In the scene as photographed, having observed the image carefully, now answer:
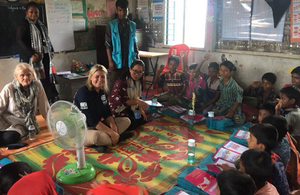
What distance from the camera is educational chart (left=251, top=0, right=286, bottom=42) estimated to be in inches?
151

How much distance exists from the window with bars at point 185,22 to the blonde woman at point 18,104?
2.97 metres

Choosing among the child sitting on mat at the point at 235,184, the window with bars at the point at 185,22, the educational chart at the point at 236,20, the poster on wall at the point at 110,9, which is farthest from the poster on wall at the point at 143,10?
the child sitting on mat at the point at 235,184

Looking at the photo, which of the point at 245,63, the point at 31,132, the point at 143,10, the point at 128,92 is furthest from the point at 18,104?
the point at 143,10

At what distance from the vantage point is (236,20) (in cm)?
421

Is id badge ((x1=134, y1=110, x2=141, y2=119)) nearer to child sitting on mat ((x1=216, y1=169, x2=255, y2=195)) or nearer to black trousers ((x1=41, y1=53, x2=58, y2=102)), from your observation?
black trousers ((x1=41, y1=53, x2=58, y2=102))

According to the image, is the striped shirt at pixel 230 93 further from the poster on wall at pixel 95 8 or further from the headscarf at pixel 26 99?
the poster on wall at pixel 95 8

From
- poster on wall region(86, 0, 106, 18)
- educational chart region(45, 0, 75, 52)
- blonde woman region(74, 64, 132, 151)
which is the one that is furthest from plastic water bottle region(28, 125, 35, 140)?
poster on wall region(86, 0, 106, 18)

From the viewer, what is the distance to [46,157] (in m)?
2.56

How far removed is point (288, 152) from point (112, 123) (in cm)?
166

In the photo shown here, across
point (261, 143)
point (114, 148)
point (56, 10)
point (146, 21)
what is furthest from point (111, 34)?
point (261, 143)

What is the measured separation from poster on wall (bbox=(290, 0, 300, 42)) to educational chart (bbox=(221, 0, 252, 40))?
0.62 metres

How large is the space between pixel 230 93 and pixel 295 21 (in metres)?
1.35

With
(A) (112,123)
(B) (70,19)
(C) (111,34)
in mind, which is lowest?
(A) (112,123)

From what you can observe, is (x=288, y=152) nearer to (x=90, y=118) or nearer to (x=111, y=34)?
(x=90, y=118)
